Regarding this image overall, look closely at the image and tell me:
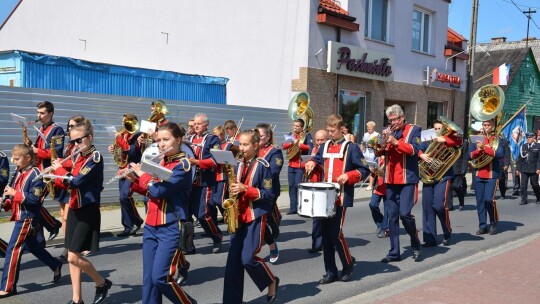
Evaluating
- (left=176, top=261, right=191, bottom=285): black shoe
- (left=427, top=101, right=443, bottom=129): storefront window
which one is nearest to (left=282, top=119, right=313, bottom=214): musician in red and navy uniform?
(left=176, top=261, right=191, bottom=285): black shoe

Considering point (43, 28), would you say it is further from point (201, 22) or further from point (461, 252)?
point (461, 252)

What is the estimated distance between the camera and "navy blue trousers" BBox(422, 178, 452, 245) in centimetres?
916

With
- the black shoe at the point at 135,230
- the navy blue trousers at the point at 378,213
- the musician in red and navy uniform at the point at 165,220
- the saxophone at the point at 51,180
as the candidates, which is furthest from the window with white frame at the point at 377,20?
the musician in red and navy uniform at the point at 165,220

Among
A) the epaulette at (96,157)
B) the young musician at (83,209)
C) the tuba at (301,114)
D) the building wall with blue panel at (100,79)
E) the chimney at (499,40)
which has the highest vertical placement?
the chimney at (499,40)

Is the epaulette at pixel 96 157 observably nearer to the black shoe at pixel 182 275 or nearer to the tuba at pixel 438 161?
the black shoe at pixel 182 275

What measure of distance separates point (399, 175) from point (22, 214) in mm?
4581

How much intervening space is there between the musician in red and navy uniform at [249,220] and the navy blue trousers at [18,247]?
2.23 m

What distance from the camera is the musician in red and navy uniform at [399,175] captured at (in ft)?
26.1

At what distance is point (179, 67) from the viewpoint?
2156 centimetres

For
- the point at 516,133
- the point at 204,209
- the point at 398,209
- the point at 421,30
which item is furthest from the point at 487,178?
the point at 421,30

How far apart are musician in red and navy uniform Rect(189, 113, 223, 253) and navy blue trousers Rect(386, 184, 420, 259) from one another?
2.38 meters

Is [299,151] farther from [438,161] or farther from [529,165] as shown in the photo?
[529,165]

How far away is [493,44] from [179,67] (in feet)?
106

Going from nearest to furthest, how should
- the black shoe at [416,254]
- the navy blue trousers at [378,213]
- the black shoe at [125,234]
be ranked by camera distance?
the black shoe at [416,254]
the black shoe at [125,234]
the navy blue trousers at [378,213]
